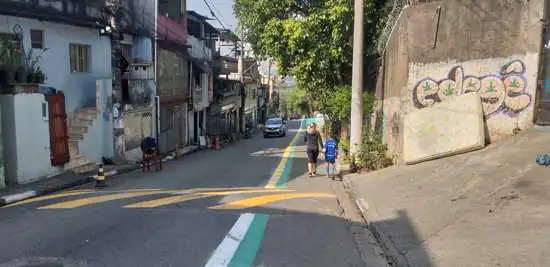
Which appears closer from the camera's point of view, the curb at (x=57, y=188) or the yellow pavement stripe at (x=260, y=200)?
the yellow pavement stripe at (x=260, y=200)

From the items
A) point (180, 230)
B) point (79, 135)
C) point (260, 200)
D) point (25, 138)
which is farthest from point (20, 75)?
point (180, 230)

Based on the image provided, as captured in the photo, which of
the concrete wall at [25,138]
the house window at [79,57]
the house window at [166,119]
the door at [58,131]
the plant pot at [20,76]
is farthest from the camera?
the house window at [166,119]

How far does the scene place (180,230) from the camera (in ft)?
26.0

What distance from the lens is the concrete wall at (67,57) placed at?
16.9m

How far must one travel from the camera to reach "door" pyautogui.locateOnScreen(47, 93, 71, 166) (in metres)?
16.0

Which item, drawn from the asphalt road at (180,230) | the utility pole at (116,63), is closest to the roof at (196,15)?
the utility pole at (116,63)

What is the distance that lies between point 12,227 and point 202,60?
31.6m

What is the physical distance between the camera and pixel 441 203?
870cm

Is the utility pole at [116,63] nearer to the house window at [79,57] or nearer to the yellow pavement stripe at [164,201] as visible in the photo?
the house window at [79,57]

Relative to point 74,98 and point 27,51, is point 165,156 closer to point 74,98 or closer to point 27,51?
point 74,98

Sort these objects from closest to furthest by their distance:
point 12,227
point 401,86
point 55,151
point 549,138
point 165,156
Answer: point 12,227 → point 549,138 → point 401,86 → point 55,151 → point 165,156

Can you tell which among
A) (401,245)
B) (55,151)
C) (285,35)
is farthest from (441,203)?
(285,35)

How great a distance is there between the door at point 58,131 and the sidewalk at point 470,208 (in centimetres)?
936

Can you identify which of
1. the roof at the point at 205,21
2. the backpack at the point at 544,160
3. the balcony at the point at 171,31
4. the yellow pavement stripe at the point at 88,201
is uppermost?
the roof at the point at 205,21
